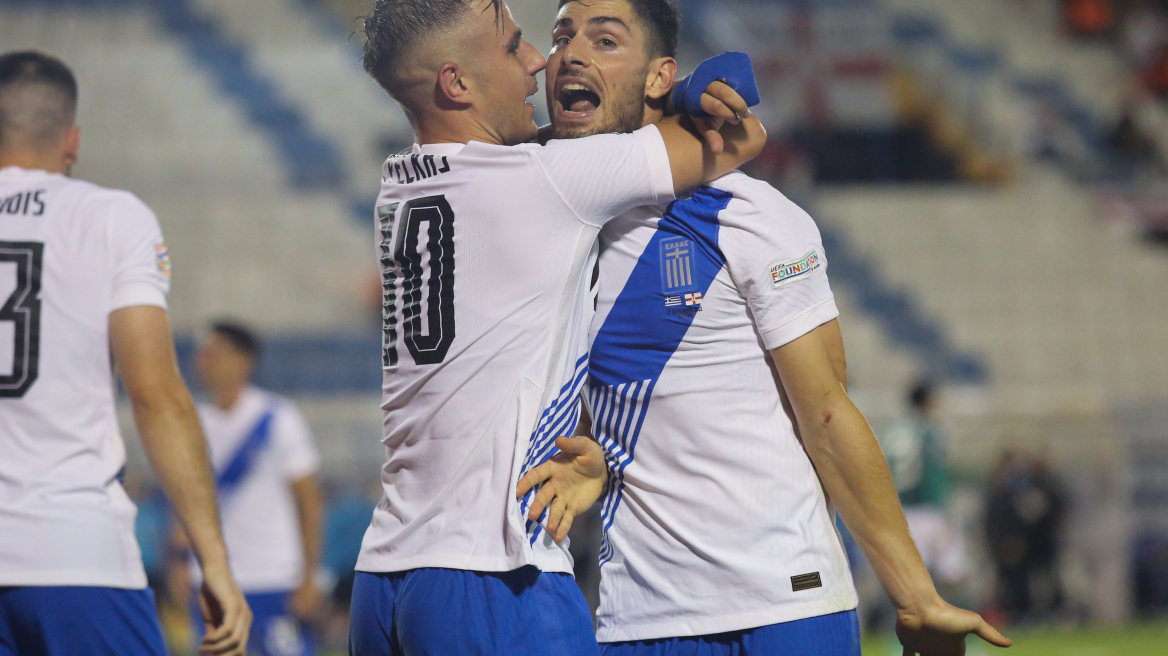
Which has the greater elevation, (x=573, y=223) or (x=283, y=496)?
(x=573, y=223)

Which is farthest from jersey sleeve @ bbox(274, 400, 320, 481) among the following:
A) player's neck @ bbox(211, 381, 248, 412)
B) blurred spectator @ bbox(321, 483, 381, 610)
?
blurred spectator @ bbox(321, 483, 381, 610)

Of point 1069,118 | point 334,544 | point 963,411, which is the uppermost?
point 1069,118

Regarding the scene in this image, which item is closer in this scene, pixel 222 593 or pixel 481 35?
pixel 481 35

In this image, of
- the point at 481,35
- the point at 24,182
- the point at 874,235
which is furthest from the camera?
the point at 874,235

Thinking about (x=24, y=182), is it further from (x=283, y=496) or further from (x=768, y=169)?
(x=768, y=169)

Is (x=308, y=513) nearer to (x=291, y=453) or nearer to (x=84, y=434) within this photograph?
(x=291, y=453)

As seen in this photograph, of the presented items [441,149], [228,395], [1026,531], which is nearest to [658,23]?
[441,149]

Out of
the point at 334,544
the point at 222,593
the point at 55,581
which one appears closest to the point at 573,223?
the point at 222,593

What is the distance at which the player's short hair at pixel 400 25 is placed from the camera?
10.0 feet

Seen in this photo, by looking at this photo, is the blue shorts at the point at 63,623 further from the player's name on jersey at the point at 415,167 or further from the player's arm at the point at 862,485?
the player's arm at the point at 862,485

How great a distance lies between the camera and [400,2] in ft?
10.1

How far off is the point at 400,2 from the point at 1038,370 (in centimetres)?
1515

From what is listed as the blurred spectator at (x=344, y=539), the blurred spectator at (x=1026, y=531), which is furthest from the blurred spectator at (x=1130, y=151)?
the blurred spectator at (x=344, y=539)

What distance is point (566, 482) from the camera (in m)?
2.94
